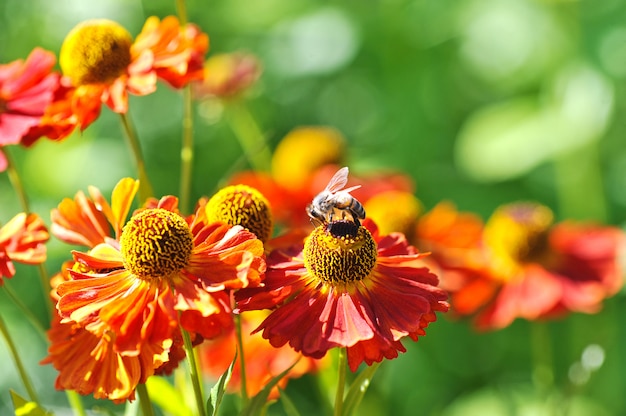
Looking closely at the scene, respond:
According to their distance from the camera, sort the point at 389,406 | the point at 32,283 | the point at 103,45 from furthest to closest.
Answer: the point at 32,283, the point at 389,406, the point at 103,45

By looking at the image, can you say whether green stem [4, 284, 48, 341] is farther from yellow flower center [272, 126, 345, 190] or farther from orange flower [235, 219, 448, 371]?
yellow flower center [272, 126, 345, 190]

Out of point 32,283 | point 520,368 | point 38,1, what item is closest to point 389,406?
point 520,368

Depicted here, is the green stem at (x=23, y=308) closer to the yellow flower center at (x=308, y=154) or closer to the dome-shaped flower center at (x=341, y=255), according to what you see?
the dome-shaped flower center at (x=341, y=255)

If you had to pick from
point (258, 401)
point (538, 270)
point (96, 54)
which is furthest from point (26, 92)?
point (538, 270)

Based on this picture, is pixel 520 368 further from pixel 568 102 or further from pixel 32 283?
pixel 32 283

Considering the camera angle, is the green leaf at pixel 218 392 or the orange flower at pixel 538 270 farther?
the orange flower at pixel 538 270

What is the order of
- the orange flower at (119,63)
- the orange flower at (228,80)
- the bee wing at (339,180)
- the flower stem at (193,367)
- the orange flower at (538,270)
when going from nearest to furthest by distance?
the flower stem at (193,367) < the bee wing at (339,180) < the orange flower at (119,63) < the orange flower at (538,270) < the orange flower at (228,80)

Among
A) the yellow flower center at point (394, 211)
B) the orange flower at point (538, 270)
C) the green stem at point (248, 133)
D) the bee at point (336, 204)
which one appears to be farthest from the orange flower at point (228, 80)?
the bee at point (336, 204)
